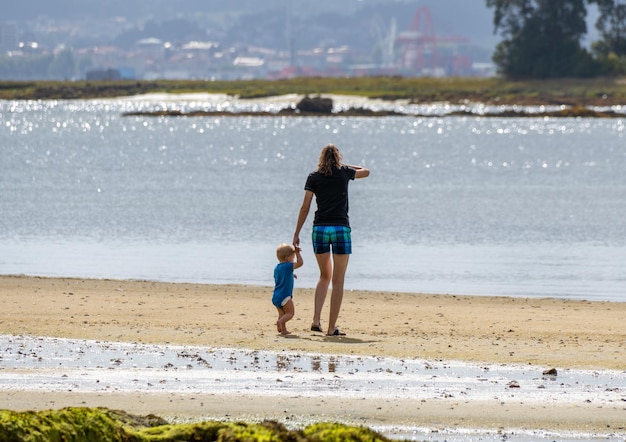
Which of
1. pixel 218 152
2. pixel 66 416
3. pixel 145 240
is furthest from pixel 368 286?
pixel 218 152

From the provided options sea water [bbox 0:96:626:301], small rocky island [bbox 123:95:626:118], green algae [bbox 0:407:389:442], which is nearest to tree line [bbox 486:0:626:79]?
small rocky island [bbox 123:95:626:118]

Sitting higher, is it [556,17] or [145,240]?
[556,17]

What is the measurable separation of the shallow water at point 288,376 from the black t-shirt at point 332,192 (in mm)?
1844

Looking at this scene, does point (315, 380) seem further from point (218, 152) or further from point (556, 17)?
point (556, 17)

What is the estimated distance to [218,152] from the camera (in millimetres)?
72875

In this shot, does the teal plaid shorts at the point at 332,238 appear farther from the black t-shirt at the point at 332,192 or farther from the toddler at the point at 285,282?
the toddler at the point at 285,282

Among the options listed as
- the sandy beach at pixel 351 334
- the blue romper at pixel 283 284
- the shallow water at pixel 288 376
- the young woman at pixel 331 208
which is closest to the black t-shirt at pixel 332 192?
the young woman at pixel 331 208

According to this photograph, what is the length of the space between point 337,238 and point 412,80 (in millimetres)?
142056

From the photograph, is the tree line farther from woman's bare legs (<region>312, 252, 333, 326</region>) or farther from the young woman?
the young woman

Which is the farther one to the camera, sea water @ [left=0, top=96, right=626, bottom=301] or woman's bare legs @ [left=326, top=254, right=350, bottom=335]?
sea water @ [left=0, top=96, right=626, bottom=301]

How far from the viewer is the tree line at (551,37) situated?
12338 cm

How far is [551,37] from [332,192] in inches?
4563

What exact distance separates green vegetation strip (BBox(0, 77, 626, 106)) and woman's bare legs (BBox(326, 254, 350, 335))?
118m

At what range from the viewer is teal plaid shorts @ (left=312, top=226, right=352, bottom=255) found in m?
12.3
